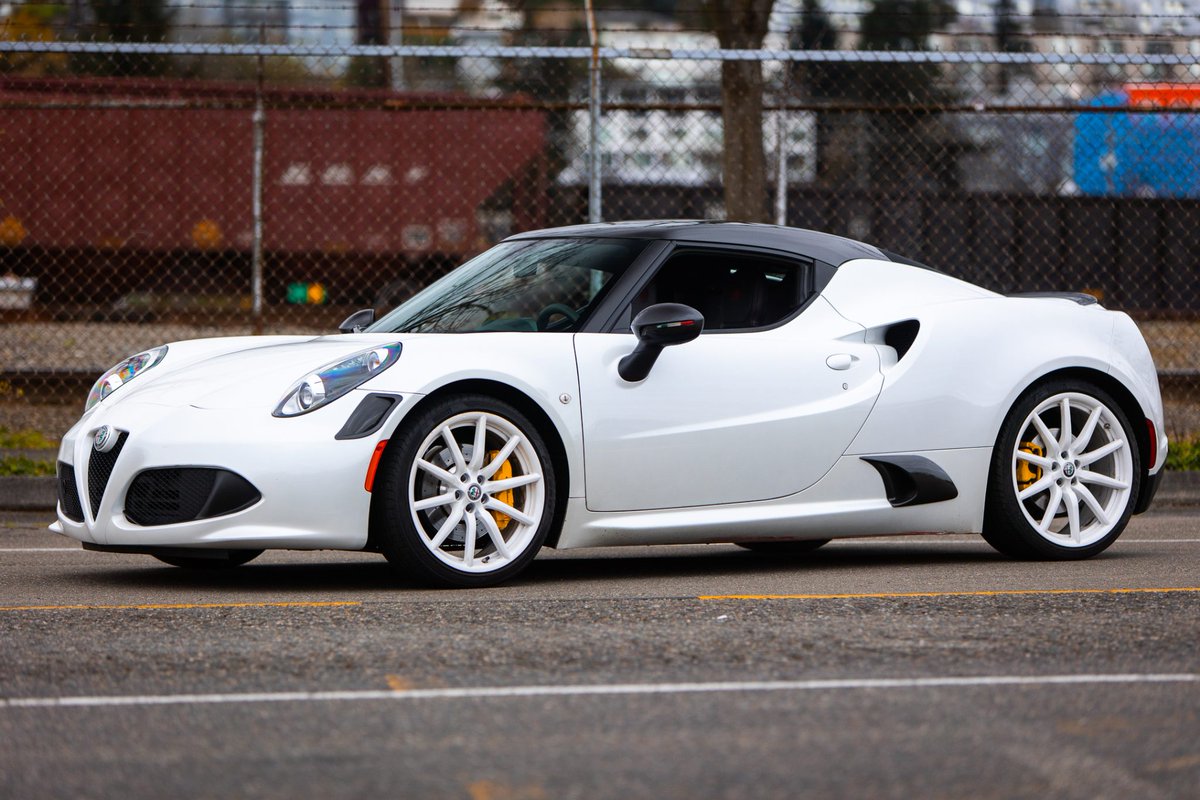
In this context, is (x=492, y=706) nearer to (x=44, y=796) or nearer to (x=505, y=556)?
(x=44, y=796)

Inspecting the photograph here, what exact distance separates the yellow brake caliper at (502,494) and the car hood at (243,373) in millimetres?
517

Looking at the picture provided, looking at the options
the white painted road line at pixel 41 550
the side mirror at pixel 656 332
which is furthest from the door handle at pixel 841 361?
the white painted road line at pixel 41 550

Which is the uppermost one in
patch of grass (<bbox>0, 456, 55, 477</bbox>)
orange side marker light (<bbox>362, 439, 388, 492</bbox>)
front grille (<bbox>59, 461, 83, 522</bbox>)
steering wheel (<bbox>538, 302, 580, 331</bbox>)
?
steering wheel (<bbox>538, 302, 580, 331</bbox>)

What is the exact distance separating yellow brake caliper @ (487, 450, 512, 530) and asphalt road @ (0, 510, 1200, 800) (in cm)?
25

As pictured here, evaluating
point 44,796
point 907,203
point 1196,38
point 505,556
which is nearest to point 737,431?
point 505,556

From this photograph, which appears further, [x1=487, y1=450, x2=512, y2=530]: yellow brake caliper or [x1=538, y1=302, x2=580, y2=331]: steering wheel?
[x1=538, y1=302, x2=580, y2=331]: steering wheel

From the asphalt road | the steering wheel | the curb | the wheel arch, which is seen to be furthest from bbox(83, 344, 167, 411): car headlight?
the curb

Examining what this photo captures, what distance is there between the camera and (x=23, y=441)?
9.86 meters

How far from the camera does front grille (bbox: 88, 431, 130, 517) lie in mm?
5660

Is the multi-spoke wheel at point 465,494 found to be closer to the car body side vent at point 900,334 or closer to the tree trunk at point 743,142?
the car body side vent at point 900,334

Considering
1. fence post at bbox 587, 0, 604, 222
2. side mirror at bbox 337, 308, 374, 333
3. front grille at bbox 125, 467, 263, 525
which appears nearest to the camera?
front grille at bbox 125, 467, 263, 525

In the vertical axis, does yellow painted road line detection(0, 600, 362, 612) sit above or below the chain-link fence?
below

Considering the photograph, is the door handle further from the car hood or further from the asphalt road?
the car hood

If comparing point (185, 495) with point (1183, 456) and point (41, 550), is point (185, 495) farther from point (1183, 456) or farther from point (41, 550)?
point (1183, 456)
